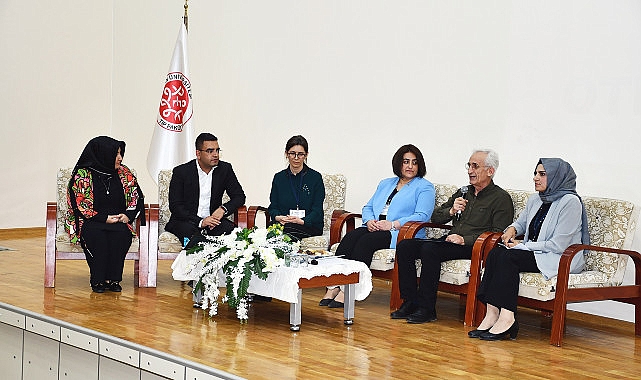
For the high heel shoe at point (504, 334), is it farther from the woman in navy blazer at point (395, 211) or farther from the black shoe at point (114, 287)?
the black shoe at point (114, 287)

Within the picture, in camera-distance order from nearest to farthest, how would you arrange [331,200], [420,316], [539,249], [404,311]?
[539,249], [420,316], [404,311], [331,200]

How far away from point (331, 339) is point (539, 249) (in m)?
1.38

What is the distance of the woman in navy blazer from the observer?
651cm

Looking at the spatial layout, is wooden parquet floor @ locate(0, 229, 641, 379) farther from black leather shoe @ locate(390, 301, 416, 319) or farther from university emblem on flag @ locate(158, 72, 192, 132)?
university emblem on flag @ locate(158, 72, 192, 132)

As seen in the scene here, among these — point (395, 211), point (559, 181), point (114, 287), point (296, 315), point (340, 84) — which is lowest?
point (114, 287)

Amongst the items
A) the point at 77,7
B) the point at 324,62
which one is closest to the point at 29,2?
the point at 77,7

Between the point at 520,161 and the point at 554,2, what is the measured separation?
3.78 feet

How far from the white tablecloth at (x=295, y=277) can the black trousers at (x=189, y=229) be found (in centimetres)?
82

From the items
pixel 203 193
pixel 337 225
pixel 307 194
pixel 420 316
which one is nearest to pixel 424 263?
pixel 420 316

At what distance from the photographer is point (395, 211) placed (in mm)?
6746

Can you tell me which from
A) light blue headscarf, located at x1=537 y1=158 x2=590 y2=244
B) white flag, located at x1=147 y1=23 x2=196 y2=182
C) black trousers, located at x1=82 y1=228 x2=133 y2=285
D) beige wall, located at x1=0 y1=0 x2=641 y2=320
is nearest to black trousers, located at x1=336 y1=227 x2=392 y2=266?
beige wall, located at x1=0 y1=0 x2=641 y2=320

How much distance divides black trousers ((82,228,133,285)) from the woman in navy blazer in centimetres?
148

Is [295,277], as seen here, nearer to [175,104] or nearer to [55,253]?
[55,253]

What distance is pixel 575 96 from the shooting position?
6.51 meters
